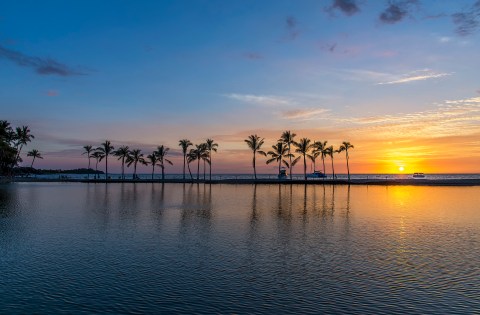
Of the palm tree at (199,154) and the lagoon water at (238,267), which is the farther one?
the palm tree at (199,154)

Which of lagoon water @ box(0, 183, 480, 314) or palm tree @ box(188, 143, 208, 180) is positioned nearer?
lagoon water @ box(0, 183, 480, 314)

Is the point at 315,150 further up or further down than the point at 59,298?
further up

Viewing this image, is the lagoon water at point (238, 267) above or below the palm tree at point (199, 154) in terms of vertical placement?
below

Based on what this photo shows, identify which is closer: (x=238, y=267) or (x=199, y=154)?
(x=238, y=267)

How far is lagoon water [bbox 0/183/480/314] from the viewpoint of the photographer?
44.0 feet

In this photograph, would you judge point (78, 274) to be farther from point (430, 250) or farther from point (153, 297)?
point (430, 250)

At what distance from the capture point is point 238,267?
59.4 ft

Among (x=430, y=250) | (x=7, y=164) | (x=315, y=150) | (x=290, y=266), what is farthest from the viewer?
(x=315, y=150)

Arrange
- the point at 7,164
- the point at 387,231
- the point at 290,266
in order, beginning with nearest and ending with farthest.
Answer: the point at 290,266 → the point at 387,231 → the point at 7,164

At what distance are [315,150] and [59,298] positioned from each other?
125m

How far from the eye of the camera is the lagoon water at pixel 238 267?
13.4 meters

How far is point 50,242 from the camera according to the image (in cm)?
2362

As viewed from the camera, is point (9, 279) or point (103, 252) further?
point (103, 252)

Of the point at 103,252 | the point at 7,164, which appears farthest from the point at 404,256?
the point at 7,164
